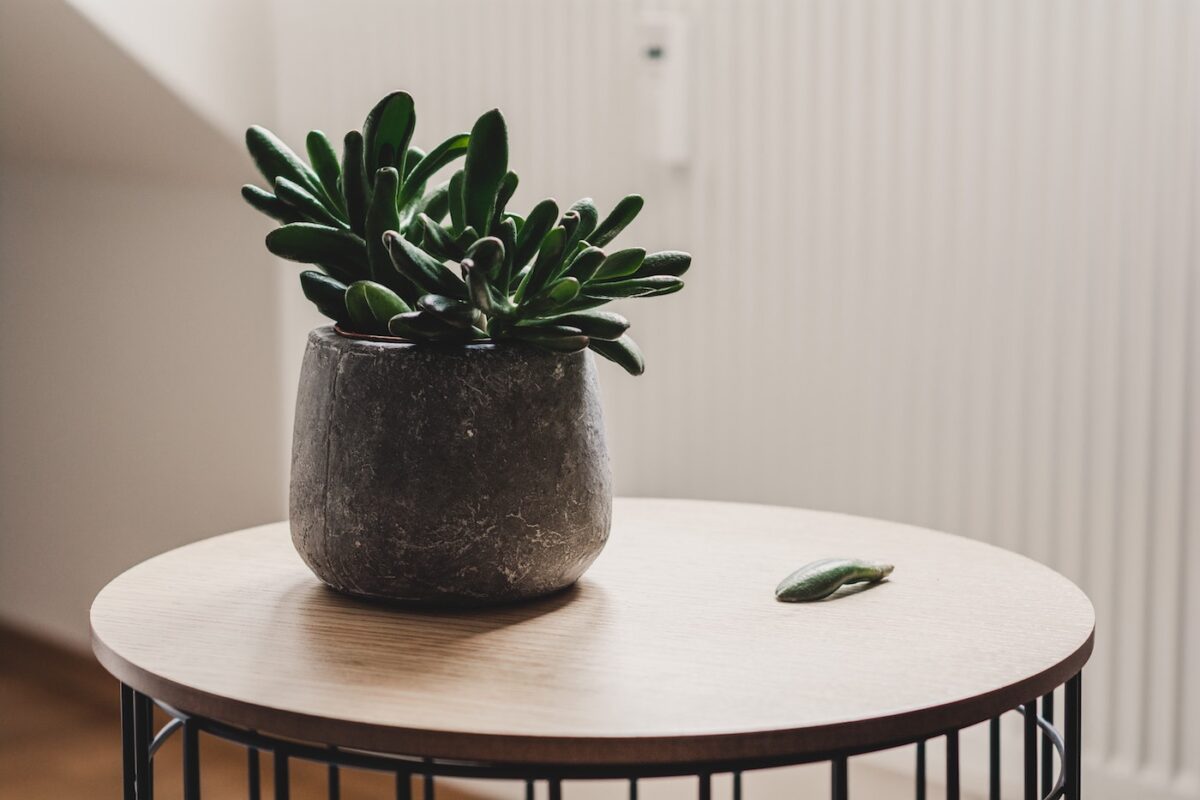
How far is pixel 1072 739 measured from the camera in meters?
1.03

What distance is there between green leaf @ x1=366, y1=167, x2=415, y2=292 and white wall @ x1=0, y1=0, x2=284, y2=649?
65.0 inches

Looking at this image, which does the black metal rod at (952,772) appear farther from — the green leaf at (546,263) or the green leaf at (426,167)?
the green leaf at (426,167)

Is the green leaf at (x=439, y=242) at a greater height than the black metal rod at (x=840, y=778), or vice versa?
the green leaf at (x=439, y=242)

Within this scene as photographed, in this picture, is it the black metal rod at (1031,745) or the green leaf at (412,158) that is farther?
the green leaf at (412,158)

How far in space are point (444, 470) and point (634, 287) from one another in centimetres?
22

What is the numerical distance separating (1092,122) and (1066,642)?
93 cm

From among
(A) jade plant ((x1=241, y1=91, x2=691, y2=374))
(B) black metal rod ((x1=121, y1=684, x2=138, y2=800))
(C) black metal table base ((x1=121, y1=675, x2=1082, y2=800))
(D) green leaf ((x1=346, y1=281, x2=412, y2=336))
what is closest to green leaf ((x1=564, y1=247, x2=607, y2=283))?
(A) jade plant ((x1=241, y1=91, x2=691, y2=374))

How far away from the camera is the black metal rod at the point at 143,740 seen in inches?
38.4

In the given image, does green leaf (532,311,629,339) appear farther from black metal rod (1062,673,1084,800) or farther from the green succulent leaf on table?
black metal rod (1062,673,1084,800)

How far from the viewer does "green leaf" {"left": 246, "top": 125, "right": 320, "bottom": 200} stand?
1.06 m

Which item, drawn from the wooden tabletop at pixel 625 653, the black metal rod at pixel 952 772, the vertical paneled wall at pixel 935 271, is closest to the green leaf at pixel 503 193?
the wooden tabletop at pixel 625 653

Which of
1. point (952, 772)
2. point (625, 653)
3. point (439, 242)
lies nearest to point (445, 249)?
point (439, 242)

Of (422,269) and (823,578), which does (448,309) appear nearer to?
(422,269)

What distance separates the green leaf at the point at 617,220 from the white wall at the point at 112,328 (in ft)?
5.55
